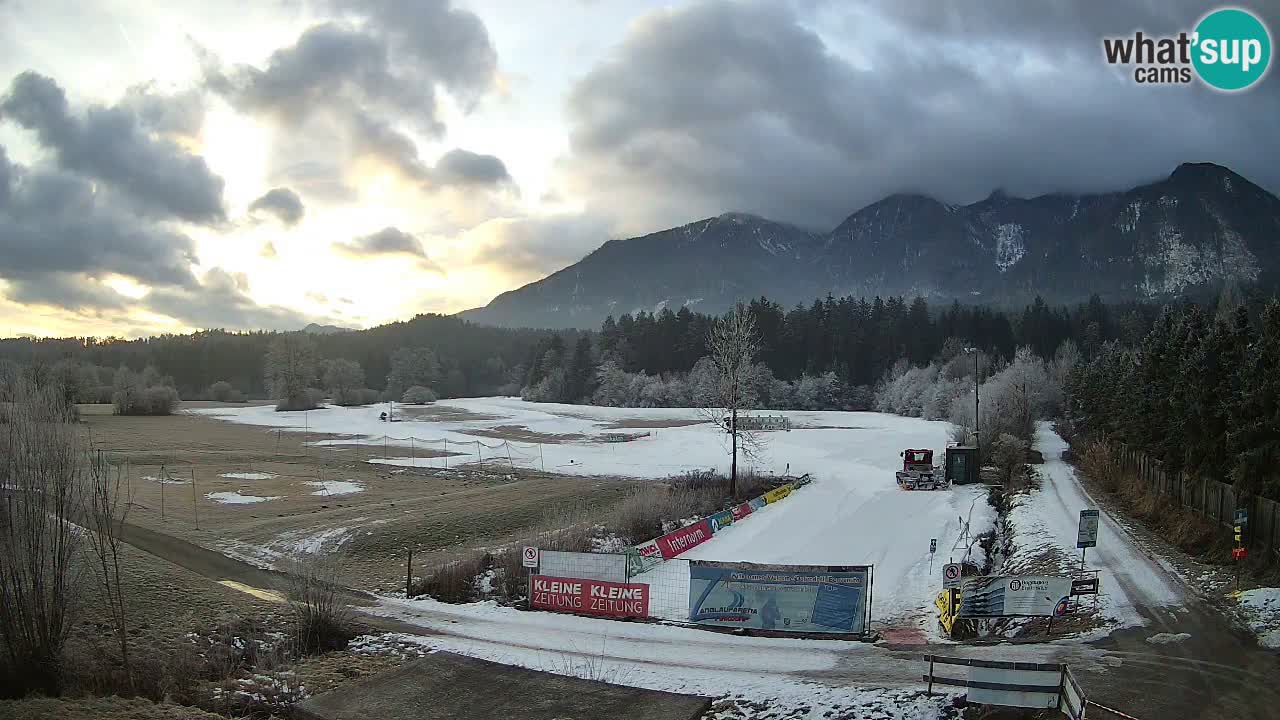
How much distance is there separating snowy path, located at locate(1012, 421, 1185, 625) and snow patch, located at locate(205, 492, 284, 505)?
40816mm

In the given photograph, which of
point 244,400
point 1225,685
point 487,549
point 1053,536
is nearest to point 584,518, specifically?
point 487,549

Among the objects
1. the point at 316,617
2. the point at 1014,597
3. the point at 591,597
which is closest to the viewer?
the point at 316,617

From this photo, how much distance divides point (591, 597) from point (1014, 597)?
12.2m

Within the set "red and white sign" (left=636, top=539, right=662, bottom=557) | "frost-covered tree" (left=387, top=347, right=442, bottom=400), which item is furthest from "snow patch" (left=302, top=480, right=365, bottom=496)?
"frost-covered tree" (left=387, top=347, right=442, bottom=400)

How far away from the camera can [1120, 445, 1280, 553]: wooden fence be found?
23.1 meters

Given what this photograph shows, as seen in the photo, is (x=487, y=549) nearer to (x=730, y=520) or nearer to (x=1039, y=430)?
(x=730, y=520)

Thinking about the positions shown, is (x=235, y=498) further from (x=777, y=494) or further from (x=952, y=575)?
(x=952, y=575)

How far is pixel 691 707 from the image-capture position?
1523 centimetres

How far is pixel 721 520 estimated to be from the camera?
38.5m

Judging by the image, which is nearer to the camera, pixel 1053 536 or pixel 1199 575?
pixel 1199 575

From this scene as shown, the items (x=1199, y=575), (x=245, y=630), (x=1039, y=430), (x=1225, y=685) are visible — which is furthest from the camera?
(x=1039, y=430)

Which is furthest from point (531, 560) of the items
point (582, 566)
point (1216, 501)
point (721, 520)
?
point (1216, 501)

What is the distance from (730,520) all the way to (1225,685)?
84.0 ft

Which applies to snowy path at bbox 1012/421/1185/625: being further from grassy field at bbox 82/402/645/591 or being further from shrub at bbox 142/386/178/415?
shrub at bbox 142/386/178/415
